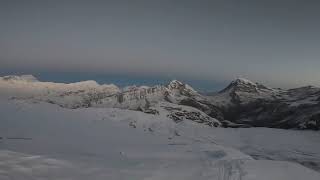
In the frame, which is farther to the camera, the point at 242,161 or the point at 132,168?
the point at 242,161

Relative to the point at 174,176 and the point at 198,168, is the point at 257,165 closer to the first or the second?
the point at 198,168

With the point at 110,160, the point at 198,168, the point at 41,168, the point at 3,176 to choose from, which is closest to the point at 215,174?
the point at 198,168

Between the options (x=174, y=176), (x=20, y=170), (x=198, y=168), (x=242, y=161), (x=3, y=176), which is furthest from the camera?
(x=242, y=161)

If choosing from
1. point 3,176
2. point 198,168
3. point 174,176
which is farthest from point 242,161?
point 3,176

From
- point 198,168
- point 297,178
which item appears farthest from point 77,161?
point 297,178

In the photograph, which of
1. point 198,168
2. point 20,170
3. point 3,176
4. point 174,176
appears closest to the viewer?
point 3,176

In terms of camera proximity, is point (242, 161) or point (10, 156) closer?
point (10, 156)

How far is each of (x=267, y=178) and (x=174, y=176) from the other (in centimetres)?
650

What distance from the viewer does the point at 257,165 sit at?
1328 inches

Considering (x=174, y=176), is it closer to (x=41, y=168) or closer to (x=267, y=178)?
(x=267, y=178)

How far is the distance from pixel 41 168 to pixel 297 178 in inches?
698

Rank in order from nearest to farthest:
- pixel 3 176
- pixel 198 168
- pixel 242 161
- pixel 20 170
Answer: pixel 3 176 < pixel 20 170 < pixel 198 168 < pixel 242 161

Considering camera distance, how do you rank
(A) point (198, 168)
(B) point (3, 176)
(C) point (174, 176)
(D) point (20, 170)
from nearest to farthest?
(B) point (3, 176)
(D) point (20, 170)
(C) point (174, 176)
(A) point (198, 168)

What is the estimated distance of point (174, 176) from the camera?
3048 centimetres
